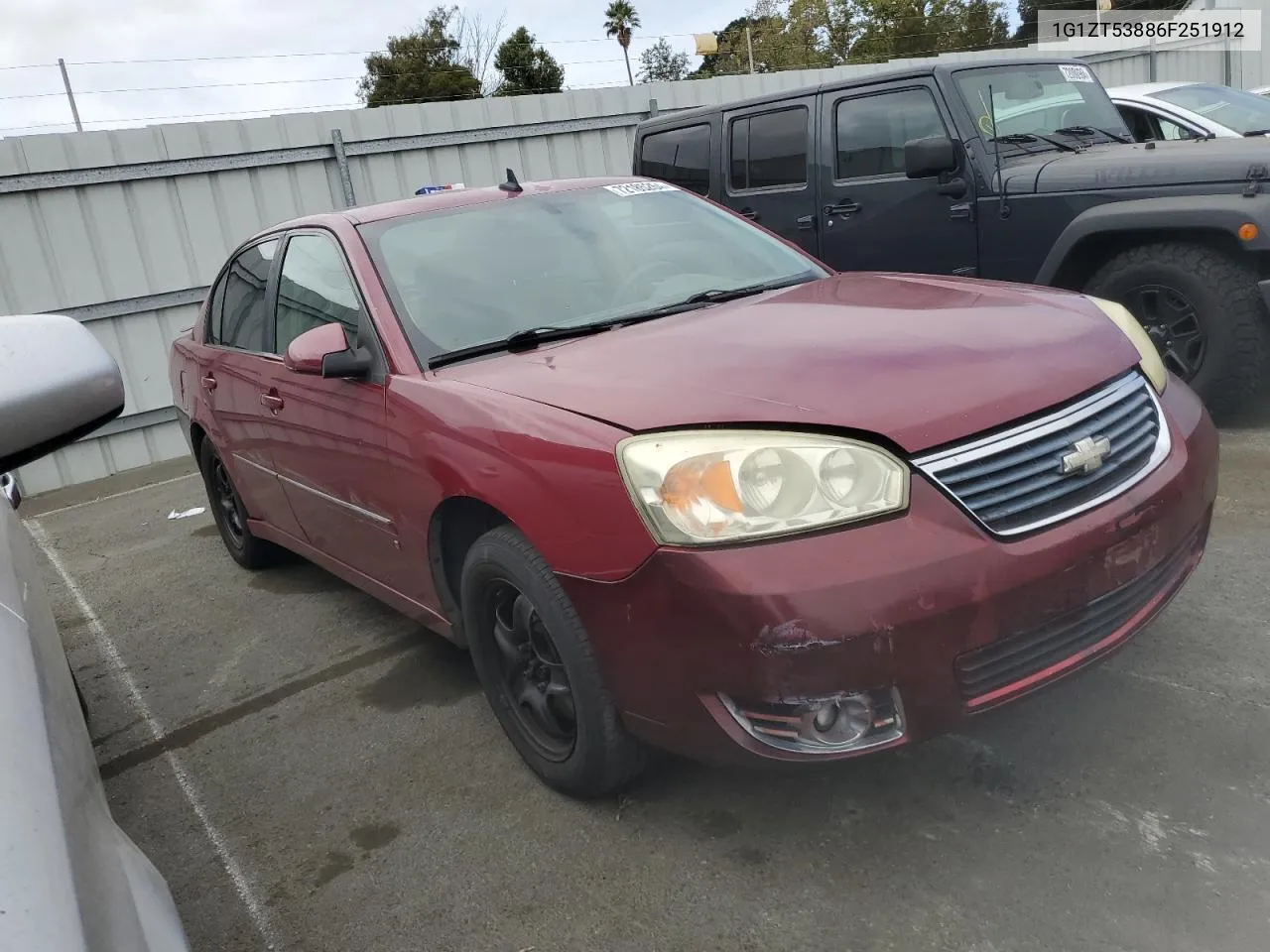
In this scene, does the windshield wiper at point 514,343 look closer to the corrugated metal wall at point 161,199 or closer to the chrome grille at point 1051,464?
the chrome grille at point 1051,464

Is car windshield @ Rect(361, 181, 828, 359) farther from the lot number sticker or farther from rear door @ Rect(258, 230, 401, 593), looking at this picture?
the lot number sticker

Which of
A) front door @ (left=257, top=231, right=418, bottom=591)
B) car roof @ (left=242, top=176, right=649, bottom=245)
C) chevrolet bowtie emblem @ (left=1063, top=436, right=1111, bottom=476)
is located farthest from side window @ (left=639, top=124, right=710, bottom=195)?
chevrolet bowtie emblem @ (left=1063, top=436, right=1111, bottom=476)

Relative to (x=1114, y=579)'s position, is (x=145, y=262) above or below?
→ above

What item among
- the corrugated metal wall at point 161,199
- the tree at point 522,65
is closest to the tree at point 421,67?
the tree at point 522,65

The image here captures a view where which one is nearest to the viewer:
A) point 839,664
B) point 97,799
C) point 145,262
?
point 97,799

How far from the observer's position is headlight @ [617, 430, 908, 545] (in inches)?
77.0

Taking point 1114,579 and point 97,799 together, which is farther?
point 1114,579

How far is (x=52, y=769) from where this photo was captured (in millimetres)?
1203

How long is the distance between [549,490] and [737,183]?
4.62 meters

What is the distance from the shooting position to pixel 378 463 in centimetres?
290

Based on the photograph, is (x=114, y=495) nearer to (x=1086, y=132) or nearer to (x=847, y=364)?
(x=847, y=364)

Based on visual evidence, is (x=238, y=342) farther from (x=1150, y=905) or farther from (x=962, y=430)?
(x=1150, y=905)

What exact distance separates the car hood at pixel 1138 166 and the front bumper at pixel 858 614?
3.11 m

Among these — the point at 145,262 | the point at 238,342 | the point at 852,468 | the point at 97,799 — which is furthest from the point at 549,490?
the point at 145,262
